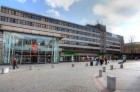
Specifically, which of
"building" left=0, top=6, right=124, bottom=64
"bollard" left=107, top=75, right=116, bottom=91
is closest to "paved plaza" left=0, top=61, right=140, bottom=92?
"bollard" left=107, top=75, right=116, bottom=91

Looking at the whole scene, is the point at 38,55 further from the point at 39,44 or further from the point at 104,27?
the point at 104,27

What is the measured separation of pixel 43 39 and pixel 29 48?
4.88 metres

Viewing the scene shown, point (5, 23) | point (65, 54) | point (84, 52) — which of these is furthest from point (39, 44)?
point (84, 52)

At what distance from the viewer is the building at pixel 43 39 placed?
42750 millimetres

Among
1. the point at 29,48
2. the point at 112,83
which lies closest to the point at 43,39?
the point at 29,48

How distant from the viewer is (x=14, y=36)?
141 ft

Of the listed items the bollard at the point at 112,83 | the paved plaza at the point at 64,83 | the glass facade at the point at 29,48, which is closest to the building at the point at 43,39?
the glass facade at the point at 29,48

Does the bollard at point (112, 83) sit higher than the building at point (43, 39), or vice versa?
the building at point (43, 39)

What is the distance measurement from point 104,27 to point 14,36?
7245 centimetres

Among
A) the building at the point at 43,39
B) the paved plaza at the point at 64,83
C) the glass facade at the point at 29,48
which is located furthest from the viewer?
the building at the point at 43,39

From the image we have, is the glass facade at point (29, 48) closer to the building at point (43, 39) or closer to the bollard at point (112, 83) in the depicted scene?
the building at point (43, 39)

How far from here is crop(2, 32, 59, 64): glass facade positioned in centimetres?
4166

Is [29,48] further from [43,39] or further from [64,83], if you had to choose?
[64,83]

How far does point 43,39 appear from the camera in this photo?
1905 inches
